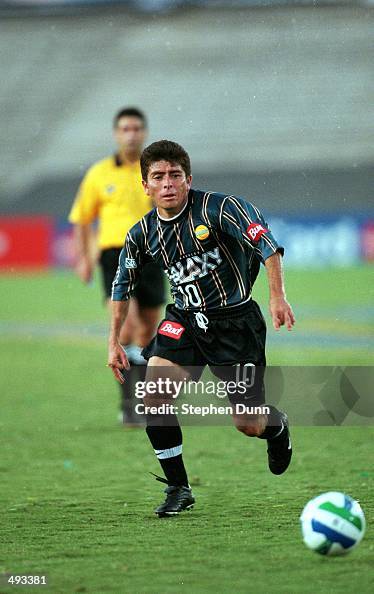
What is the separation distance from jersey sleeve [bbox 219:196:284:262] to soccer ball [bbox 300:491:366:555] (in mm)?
1187

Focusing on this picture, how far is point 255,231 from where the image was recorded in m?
4.80

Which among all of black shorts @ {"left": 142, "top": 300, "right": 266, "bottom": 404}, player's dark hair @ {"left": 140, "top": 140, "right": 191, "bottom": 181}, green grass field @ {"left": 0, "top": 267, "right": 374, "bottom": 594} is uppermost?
player's dark hair @ {"left": 140, "top": 140, "right": 191, "bottom": 181}

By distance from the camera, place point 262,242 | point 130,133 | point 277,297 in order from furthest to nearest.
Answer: point 130,133 < point 262,242 < point 277,297

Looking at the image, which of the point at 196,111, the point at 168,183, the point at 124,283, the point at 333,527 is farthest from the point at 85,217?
the point at 196,111

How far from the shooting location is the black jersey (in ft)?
16.4

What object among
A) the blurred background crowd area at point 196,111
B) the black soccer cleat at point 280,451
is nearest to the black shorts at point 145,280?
the black soccer cleat at point 280,451

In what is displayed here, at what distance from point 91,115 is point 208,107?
3.85 metres

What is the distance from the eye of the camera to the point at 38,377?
34.8 ft

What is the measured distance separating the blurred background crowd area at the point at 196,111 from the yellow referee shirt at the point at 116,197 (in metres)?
10.9

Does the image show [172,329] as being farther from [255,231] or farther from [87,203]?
[87,203]

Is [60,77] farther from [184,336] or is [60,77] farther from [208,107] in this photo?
[184,336]

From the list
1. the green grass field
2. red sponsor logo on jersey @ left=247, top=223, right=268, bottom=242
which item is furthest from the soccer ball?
red sponsor logo on jersey @ left=247, top=223, right=268, bottom=242

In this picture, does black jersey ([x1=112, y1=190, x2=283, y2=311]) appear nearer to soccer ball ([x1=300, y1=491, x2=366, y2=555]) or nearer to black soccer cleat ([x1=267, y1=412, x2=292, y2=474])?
black soccer cleat ([x1=267, y1=412, x2=292, y2=474])

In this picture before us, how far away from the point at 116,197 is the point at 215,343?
2.98 m
